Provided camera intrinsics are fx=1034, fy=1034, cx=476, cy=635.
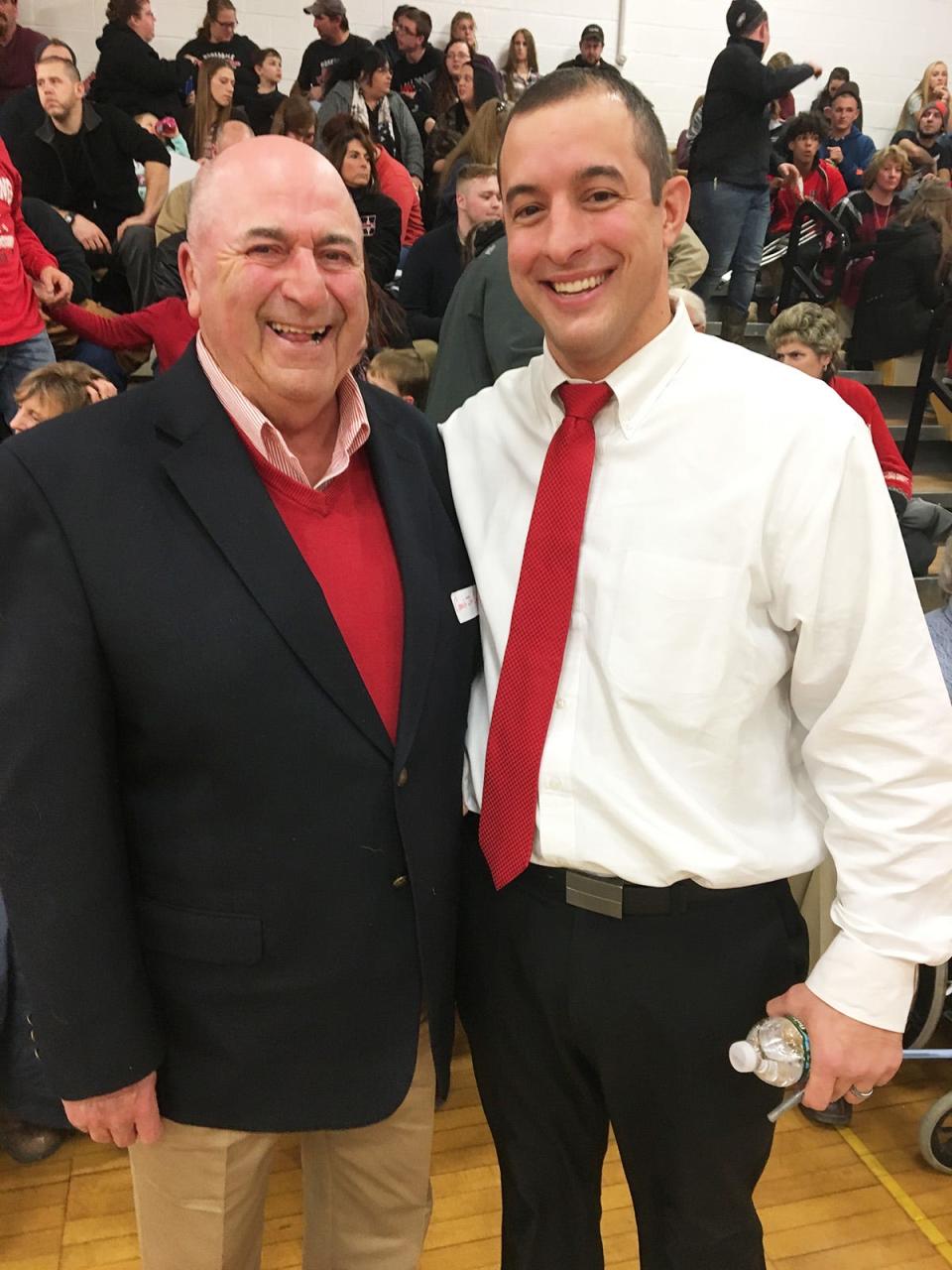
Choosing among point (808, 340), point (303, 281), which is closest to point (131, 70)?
point (808, 340)

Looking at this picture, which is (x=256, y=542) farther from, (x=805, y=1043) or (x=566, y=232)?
(x=805, y=1043)

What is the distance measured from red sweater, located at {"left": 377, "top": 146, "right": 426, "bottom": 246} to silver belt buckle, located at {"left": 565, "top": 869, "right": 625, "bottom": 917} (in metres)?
4.52

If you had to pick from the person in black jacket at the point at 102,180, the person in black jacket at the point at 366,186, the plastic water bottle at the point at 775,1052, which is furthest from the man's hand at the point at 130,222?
the plastic water bottle at the point at 775,1052

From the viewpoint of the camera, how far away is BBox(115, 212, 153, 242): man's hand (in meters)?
4.76

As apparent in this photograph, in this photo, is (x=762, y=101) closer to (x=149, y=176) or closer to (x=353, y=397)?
(x=149, y=176)

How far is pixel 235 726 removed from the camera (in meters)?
1.25

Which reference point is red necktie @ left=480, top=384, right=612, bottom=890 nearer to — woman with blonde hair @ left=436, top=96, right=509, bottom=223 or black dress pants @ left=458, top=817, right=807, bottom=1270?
black dress pants @ left=458, top=817, right=807, bottom=1270

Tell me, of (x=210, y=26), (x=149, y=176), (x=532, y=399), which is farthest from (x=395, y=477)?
(x=210, y=26)

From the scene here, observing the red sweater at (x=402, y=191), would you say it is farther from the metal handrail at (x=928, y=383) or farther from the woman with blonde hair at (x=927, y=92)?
the woman with blonde hair at (x=927, y=92)

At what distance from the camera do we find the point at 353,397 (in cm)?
142

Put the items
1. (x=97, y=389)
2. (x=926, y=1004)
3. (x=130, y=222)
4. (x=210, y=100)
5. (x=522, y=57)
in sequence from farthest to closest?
(x=522, y=57), (x=210, y=100), (x=130, y=222), (x=97, y=389), (x=926, y=1004)

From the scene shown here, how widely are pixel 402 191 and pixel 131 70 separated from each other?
1.92 meters

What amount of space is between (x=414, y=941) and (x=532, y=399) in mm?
784

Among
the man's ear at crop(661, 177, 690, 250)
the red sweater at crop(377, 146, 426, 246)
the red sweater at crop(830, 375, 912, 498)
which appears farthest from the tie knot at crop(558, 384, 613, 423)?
the red sweater at crop(377, 146, 426, 246)
